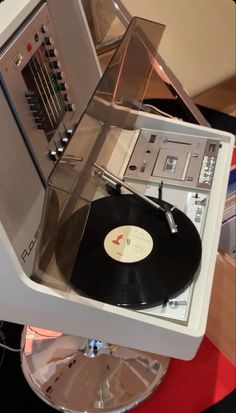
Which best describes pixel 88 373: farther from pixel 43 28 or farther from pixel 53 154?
pixel 43 28

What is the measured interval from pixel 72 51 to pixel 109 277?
0.49 m

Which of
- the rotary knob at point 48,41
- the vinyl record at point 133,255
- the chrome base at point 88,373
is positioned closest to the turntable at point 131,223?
the vinyl record at point 133,255

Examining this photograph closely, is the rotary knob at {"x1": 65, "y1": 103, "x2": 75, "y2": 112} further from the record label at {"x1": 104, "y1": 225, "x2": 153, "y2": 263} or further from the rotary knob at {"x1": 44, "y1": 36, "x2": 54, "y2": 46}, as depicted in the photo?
the record label at {"x1": 104, "y1": 225, "x2": 153, "y2": 263}

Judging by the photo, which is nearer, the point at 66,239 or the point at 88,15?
the point at 66,239

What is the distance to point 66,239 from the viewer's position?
86 centimetres

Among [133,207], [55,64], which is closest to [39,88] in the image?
[55,64]

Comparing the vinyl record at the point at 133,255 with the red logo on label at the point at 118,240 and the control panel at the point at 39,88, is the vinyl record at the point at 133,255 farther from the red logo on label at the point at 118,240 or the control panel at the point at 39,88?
the control panel at the point at 39,88

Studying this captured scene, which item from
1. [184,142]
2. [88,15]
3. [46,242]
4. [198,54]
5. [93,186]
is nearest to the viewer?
[46,242]

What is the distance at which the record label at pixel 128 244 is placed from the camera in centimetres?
92

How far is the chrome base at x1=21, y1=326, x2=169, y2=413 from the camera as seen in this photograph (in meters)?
1.42

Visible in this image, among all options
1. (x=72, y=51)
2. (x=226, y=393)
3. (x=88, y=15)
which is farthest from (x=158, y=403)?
(x=88, y=15)

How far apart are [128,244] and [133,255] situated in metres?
0.03

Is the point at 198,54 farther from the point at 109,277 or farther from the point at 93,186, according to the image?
the point at 109,277

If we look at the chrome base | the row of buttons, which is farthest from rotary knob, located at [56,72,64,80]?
the chrome base
